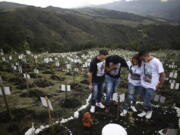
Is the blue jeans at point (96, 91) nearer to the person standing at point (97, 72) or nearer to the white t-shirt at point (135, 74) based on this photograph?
the person standing at point (97, 72)

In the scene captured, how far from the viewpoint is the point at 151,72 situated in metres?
4.18

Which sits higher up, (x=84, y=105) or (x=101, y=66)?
(x=101, y=66)

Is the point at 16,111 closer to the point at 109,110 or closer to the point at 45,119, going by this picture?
the point at 45,119

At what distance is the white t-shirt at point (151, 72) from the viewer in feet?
13.3

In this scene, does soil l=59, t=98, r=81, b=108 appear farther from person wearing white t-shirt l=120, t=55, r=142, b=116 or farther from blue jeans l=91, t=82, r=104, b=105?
person wearing white t-shirt l=120, t=55, r=142, b=116

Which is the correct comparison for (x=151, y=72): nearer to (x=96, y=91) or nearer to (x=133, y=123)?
(x=133, y=123)

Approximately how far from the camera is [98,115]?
4.97m

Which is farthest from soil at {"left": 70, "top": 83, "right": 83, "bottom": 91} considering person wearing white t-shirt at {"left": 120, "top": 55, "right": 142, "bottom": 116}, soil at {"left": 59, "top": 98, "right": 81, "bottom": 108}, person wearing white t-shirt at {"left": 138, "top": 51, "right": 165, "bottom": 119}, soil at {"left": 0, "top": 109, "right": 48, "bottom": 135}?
person wearing white t-shirt at {"left": 138, "top": 51, "right": 165, "bottom": 119}

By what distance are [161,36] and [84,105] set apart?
108 meters

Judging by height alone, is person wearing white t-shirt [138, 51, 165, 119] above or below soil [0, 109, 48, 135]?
above

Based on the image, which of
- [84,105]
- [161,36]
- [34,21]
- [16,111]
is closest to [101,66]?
[84,105]

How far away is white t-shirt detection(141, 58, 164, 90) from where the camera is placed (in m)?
4.04

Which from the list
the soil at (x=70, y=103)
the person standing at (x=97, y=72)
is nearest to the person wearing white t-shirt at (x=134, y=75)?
the person standing at (x=97, y=72)

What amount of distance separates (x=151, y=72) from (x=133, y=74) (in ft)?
1.80
